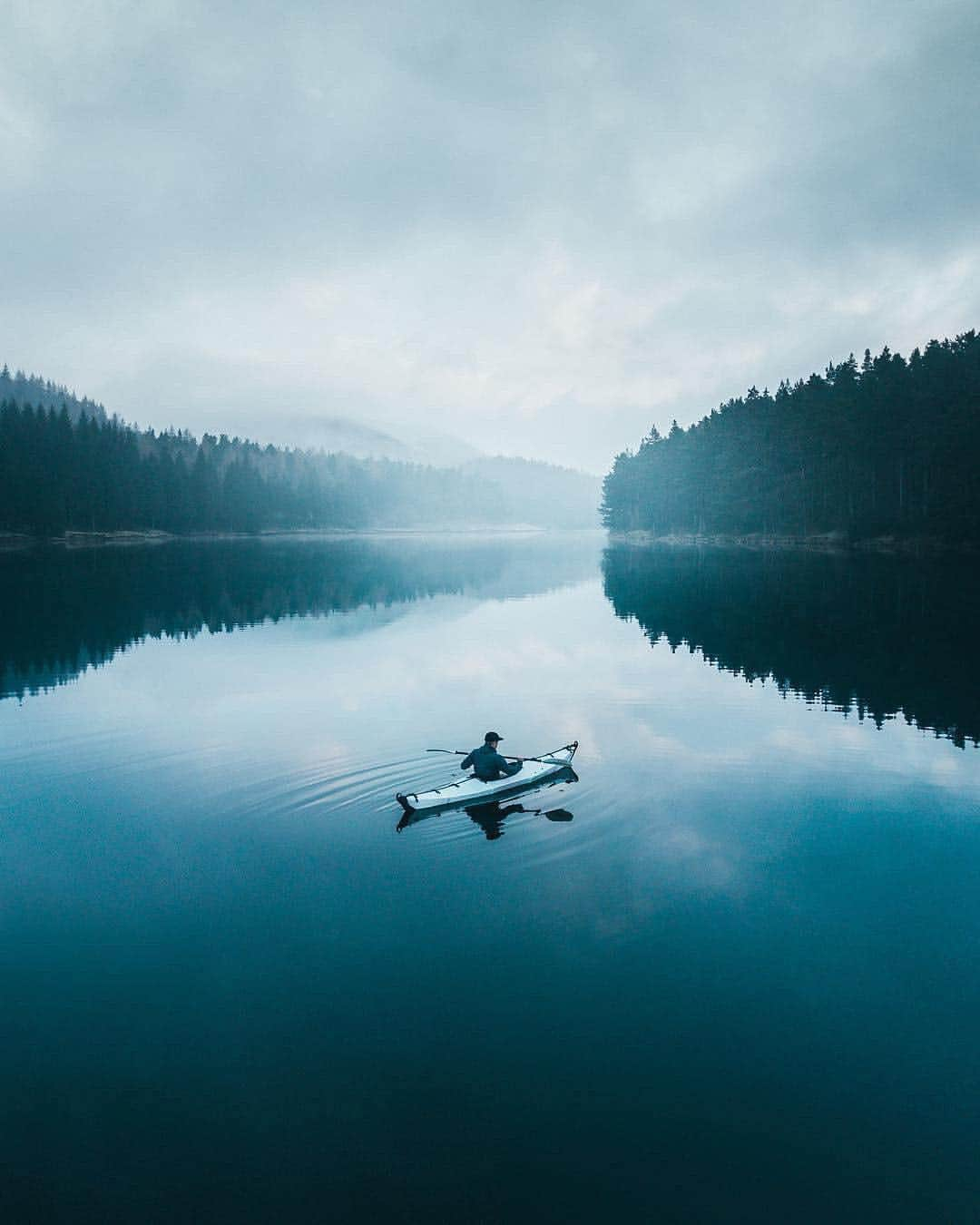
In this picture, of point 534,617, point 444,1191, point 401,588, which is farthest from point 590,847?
point 401,588

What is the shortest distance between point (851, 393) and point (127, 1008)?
10028 centimetres

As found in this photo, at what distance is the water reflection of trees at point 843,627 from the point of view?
1041 inches

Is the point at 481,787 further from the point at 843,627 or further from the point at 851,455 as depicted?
the point at 851,455

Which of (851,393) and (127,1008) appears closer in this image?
(127,1008)

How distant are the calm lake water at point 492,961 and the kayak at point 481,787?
1.38 ft

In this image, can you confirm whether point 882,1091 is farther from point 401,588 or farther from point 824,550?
point 824,550

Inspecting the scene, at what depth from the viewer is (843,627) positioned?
38.8m

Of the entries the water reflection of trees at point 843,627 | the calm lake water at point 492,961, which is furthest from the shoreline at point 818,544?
the calm lake water at point 492,961

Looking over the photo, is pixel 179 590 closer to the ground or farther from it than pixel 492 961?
farther from it

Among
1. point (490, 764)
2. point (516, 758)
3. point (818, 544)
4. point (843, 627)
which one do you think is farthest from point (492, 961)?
point (818, 544)

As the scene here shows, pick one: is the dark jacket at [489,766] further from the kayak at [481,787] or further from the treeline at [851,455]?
the treeline at [851,455]

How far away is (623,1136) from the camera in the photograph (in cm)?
773

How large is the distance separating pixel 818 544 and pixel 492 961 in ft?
337

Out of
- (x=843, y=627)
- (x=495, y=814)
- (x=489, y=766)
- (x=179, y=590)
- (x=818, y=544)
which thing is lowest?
(x=495, y=814)
